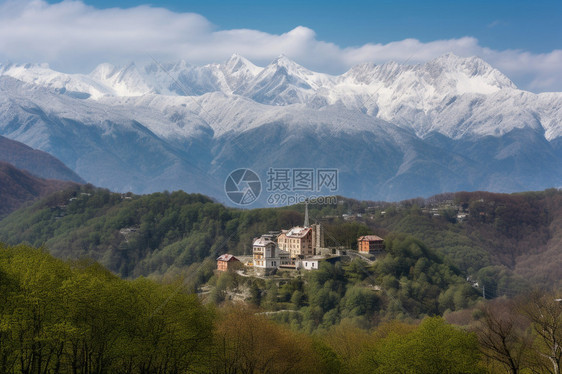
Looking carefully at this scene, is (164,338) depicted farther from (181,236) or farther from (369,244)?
(181,236)

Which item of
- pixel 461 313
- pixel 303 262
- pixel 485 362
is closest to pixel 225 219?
pixel 303 262

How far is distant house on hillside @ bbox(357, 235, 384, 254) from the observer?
12444cm

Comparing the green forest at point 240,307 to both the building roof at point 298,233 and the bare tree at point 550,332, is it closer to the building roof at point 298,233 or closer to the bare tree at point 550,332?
the bare tree at point 550,332

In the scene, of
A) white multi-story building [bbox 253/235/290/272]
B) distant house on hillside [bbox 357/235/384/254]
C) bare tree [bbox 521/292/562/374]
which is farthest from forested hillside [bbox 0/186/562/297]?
bare tree [bbox 521/292/562/374]

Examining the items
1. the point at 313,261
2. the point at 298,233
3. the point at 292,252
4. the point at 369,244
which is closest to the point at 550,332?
the point at 313,261

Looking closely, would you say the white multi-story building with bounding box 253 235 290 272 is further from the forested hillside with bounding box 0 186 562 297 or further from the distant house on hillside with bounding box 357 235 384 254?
the forested hillside with bounding box 0 186 562 297

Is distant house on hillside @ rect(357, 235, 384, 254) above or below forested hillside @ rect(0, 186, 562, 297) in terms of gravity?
below

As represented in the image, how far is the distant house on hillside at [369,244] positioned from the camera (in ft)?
408

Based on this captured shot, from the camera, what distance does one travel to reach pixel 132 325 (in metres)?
51.4

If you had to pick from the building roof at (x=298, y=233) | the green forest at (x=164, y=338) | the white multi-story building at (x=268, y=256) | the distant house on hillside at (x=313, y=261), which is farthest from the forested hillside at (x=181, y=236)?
the green forest at (x=164, y=338)

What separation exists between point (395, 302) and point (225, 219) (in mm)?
63407

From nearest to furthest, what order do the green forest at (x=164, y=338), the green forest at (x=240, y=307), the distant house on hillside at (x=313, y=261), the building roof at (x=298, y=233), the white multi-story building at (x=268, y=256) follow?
the green forest at (x=164, y=338) → the green forest at (x=240, y=307) → the distant house on hillside at (x=313, y=261) → the white multi-story building at (x=268, y=256) → the building roof at (x=298, y=233)

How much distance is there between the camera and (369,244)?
408 ft

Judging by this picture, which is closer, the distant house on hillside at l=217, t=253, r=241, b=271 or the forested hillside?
the distant house on hillside at l=217, t=253, r=241, b=271
